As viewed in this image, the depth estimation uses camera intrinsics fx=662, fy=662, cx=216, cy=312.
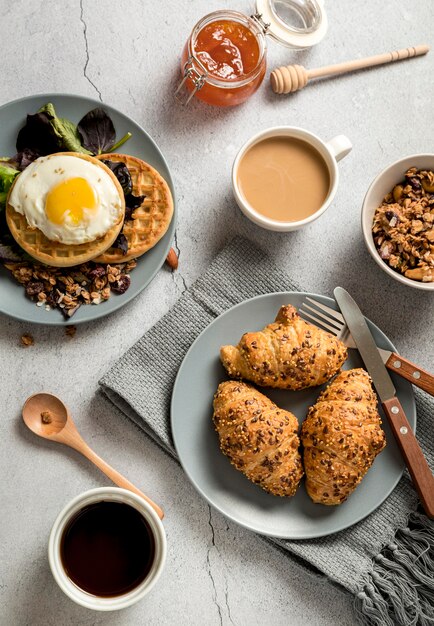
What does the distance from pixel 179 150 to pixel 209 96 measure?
225 millimetres

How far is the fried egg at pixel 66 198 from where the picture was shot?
6.90 feet

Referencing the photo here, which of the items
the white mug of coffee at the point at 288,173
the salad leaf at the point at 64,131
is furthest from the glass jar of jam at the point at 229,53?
the salad leaf at the point at 64,131

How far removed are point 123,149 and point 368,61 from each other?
39.7 inches

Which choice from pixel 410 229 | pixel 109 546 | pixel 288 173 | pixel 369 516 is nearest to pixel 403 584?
pixel 369 516

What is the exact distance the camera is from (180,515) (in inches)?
92.8

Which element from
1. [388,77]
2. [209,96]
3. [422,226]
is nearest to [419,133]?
[388,77]

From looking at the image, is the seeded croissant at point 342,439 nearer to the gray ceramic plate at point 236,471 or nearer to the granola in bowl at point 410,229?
the gray ceramic plate at point 236,471

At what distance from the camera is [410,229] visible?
230 cm

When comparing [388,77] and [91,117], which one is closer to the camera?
[91,117]

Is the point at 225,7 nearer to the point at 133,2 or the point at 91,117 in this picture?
the point at 133,2

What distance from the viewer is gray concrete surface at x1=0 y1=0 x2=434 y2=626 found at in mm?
2338

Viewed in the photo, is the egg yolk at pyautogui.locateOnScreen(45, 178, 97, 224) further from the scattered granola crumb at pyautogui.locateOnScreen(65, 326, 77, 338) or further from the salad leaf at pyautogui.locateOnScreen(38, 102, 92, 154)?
the scattered granola crumb at pyautogui.locateOnScreen(65, 326, 77, 338)

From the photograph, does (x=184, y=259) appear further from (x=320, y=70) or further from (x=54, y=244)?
(x=320, y=70)

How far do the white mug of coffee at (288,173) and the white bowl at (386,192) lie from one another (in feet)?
0.48
